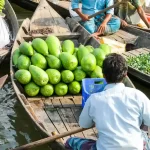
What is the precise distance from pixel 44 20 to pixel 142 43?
199cm

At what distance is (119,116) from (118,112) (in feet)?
0.12

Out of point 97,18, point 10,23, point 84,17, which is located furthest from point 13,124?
point 97,18

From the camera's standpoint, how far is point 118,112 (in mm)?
3529

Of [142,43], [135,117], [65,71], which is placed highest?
[135,117]

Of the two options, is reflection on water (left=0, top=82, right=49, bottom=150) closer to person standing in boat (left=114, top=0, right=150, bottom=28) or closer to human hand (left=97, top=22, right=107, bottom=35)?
human hand (left=97, top=22, right=107, bottom=35)

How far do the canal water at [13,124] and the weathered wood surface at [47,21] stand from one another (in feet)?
5.08

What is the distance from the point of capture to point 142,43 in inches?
314

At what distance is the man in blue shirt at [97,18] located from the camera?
7.91m

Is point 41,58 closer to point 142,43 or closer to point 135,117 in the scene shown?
point 135,117

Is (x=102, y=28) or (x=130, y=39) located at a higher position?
(x=102, y=28)

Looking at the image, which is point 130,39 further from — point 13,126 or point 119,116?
point 119,116

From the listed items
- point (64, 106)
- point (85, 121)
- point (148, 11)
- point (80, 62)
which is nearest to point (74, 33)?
point (80, 62)

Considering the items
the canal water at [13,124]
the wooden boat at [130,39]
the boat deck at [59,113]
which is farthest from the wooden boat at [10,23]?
the boat deck at [59,113]

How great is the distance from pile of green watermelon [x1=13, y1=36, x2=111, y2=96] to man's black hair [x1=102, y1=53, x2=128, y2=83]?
5.69 feet
